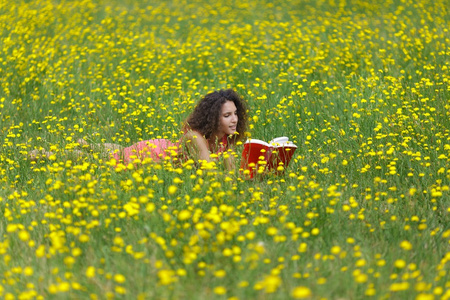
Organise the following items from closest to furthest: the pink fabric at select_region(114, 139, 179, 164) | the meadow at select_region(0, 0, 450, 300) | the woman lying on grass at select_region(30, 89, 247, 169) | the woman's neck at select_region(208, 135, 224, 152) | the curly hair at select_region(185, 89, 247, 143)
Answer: the meadow at select_region(0, 0, 450, 300)
the pink fabric at select_region(114, 139, 179, 164)
the woman lying on grass at select_region(30, 89, 247, 169)
the curly hair at select_region(185, 89, 247, 143)
the woman's neck at select_region(208, 135, 224, 152)

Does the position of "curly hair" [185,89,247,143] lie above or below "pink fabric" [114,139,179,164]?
above

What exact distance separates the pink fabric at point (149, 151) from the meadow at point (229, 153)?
114 millimetres

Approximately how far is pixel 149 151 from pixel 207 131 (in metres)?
0.80

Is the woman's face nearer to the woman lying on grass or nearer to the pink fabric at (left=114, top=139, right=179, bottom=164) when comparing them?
the woman lying on grass

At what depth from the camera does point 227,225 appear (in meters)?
2.75

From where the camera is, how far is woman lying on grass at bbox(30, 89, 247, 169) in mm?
4682

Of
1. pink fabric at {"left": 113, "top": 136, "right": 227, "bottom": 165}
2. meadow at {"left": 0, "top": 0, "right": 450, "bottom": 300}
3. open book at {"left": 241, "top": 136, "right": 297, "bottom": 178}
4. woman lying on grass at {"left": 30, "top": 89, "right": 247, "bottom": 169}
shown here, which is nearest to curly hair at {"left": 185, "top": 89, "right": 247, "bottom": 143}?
woman lying on grass at {"left": 30, "top": 89, "right": 247, "bottom": 169}

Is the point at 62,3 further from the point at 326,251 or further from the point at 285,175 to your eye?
the point at 326,251

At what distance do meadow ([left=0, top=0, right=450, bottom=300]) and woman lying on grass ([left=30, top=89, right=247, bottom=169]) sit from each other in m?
0.13

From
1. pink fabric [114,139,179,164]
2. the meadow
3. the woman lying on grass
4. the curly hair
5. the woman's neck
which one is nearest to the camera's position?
the meadow

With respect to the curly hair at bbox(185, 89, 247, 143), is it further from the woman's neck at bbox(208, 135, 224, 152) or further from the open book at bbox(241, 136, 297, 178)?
the open book at bbox(241, 136, 297, 178)

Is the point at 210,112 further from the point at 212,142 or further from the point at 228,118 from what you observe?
the point at 212,142

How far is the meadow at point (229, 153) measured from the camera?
276 centimetres

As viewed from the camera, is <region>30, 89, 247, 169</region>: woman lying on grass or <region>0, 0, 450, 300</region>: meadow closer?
<region>0, 0, 450, 300</region>: meadow
